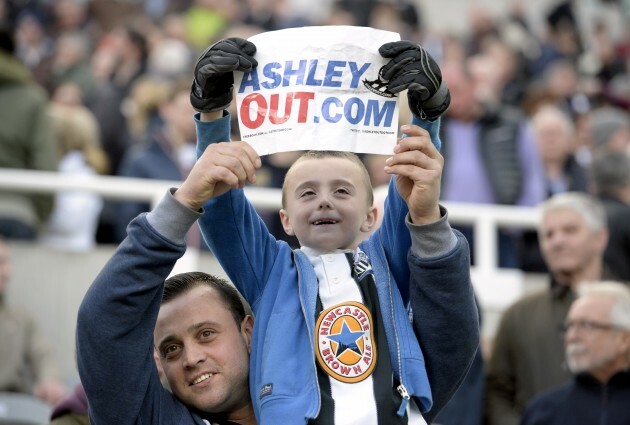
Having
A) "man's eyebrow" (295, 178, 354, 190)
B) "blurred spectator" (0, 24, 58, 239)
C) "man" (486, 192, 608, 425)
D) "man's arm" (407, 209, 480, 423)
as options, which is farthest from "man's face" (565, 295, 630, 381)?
"blurred spectator" (0, 24, 58, 239)

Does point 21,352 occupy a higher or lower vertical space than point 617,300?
lower

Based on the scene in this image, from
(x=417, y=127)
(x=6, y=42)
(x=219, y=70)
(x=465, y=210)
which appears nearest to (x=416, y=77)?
(x=417, y=127)

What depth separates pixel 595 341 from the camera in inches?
280

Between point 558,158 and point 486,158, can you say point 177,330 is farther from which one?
point 558,158

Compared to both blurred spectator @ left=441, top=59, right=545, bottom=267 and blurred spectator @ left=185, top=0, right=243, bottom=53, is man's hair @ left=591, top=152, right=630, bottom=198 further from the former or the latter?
blurred spectator @ left=185, top=0, right=243, bottom=53

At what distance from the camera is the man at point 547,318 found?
775 cm

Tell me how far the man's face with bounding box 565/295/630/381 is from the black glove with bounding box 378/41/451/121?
3.32 m

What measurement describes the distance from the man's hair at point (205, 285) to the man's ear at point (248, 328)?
0.04 feet

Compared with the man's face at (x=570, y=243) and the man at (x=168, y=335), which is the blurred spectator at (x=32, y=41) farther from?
the man at (x=168, y=335)

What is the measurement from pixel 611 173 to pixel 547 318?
1.52 m

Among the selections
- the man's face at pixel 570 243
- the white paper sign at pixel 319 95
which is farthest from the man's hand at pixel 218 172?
the man's face at pixel 570 243

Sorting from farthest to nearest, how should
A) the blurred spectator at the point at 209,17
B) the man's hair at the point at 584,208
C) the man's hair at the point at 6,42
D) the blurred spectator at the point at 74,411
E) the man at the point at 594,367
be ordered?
the blurred spectator at the point at 209,17
the man's hair at the point at 6,42
the man's hair at the point at 584,208
the man at the point at 594,367
the blurred spectator at the point at 74,411

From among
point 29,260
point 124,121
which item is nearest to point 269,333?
point 29,260

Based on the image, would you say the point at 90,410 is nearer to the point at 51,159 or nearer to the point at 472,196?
the point at 51,159
